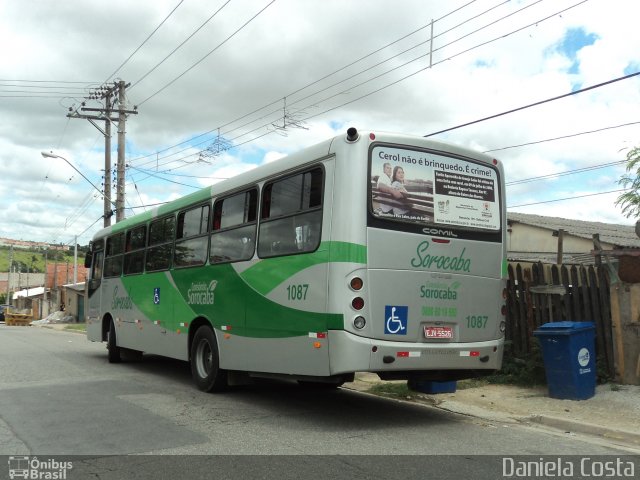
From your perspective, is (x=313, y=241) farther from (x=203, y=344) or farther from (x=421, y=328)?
(x=203, y=344)

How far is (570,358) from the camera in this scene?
7.94 m

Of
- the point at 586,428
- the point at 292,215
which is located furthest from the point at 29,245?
the point at 586,428

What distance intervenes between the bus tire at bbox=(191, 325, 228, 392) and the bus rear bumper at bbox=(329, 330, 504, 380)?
2.96m

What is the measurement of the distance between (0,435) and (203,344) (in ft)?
11.3

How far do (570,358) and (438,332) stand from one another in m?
2.39

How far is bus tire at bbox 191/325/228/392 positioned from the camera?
8.73 m

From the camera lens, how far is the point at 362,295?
6.35m

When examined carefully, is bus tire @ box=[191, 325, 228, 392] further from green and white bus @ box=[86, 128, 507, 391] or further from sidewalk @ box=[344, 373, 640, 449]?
sidewalk @ box=[344, 373, 640, 449]

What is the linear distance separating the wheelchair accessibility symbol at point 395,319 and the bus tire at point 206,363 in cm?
322

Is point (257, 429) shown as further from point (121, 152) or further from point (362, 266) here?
point (121, 152)

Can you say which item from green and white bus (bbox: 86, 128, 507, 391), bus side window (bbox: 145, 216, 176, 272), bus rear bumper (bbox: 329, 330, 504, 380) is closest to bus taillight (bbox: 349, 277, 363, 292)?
green and white bus (bbox: 86, 128, 507, 391)

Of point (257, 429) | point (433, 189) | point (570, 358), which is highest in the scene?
point (433, 189)

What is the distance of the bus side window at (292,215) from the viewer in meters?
6.82
